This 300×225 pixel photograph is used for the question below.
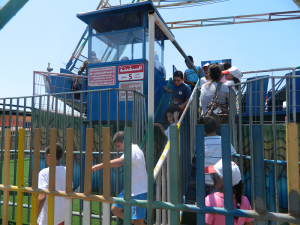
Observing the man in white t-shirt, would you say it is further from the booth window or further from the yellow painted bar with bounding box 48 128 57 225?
the booth window

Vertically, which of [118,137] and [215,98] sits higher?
[215,98]

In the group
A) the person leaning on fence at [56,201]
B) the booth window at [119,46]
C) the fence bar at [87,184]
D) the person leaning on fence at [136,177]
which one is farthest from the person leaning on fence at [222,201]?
the booth window at [119,46]

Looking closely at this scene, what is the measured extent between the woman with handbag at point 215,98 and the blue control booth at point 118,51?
195 cm

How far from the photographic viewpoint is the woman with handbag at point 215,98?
3.70 m

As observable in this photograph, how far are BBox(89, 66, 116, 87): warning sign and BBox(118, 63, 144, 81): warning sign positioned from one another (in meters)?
0.19

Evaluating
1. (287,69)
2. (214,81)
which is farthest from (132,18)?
(287,69)

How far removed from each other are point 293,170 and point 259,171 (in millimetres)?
192

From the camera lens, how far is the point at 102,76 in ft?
19.6

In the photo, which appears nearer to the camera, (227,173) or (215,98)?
(227,173)

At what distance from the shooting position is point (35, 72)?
26.2 ft

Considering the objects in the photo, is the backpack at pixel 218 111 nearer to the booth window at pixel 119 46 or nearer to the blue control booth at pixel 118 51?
the blue control booth at pixel 118 51

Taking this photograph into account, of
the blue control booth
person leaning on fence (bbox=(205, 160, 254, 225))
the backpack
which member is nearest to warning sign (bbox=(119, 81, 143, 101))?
the blue control booth

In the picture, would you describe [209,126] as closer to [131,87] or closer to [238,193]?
[238,193]

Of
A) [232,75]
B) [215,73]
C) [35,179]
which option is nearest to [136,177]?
[35,179]
